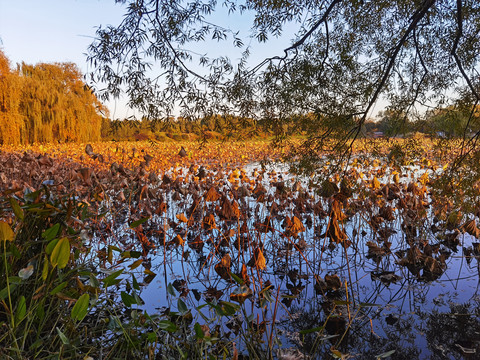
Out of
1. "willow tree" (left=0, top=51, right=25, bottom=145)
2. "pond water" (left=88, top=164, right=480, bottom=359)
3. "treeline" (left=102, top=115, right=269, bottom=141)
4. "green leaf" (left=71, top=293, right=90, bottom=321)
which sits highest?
"willow tree" (left=0, top=51, right=25, bottom=145)

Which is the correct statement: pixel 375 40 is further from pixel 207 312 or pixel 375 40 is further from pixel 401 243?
pixel 207 312

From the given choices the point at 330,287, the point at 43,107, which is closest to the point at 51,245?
the point at 330,287

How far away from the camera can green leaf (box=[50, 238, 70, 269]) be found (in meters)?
1.46

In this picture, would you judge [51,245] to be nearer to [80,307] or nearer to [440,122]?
[80,307]

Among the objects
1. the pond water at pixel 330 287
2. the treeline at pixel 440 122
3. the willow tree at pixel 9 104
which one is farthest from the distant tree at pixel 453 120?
the willow tree at pixel 9 104

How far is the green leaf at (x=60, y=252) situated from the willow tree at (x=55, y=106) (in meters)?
17.7

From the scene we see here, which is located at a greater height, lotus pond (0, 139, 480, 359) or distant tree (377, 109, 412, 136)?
distant tree (377, 109, 412, 136)

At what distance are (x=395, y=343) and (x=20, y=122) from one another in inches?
738

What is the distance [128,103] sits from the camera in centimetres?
477

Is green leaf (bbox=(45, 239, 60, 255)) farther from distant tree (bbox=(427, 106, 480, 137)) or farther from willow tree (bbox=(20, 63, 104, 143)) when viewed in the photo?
willow tree (bbox=(20, 63, 104, 143))

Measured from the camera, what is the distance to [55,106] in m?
18.8

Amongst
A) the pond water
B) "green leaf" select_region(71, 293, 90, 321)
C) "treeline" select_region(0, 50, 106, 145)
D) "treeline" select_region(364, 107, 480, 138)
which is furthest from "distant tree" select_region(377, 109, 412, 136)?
"treeline" select_region(0, 50, 106, 145)

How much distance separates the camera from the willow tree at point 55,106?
59.7 feet

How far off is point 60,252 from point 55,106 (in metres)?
19.7
